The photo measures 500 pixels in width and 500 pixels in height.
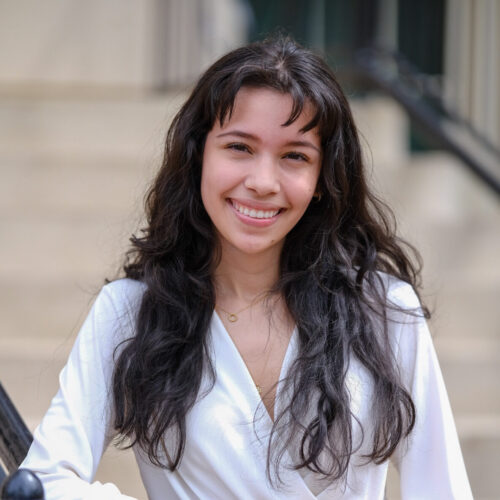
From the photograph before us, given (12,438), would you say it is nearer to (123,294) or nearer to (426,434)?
(123,294)

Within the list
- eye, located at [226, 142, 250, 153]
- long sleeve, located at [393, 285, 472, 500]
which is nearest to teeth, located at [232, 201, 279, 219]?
eye, located at [226, 142, 250, 153]

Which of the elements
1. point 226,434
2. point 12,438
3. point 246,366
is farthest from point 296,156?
point 12,438

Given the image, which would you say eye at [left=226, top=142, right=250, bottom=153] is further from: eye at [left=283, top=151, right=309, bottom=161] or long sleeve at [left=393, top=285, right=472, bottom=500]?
long sleeve at [left=393, top=285, right=472, bottom=500]

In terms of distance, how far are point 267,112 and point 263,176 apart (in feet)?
0.45

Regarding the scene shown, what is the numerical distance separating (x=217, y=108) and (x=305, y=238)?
1.31ft

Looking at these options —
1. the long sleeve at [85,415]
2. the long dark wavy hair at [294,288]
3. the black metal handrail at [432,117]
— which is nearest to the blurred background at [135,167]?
the black metal handrail at [432,117]

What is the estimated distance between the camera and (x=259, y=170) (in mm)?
2217

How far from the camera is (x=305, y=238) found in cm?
249

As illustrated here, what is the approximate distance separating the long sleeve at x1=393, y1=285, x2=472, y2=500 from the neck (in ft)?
1.11

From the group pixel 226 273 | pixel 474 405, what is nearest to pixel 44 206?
pixel 474 405

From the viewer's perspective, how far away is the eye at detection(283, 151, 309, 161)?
→ 7.42ft

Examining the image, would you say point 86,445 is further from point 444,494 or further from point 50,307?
point 50,307

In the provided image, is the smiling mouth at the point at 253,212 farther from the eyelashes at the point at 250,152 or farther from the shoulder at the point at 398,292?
the shoulder at the point at 398,292

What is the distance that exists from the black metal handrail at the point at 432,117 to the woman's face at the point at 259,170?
3.19m
